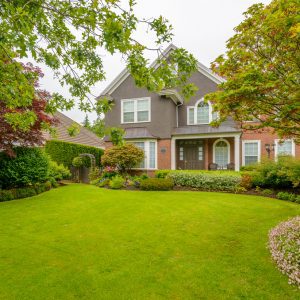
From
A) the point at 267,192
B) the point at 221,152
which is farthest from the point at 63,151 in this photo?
the point at 267,192

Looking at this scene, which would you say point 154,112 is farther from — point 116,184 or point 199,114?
point 116,184

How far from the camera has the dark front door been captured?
18859 millimetres

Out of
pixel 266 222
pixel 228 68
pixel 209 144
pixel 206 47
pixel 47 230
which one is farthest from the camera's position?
pixel 209 144

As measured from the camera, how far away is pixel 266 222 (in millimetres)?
7062

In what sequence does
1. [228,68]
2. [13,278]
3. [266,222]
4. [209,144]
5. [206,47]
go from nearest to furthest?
[13,278], [228,68], [266,222], [206,47], [209,144]

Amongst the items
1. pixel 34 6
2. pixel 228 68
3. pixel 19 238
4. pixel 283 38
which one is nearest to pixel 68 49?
pixel 34 6

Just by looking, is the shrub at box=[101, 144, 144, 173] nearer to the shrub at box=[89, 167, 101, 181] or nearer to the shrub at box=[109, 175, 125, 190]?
the shrub at box=[89, 167, 101, 181]

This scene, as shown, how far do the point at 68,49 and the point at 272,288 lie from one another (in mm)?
5254

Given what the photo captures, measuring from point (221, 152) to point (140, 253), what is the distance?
49.0 ft

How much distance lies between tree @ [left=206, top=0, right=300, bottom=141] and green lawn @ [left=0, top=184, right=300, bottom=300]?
9.76 ft

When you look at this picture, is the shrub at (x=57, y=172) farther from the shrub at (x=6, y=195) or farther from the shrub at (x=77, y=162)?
the shrub at (x=6, y=195)

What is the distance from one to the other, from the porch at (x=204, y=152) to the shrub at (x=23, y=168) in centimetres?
951

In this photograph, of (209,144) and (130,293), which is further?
(209,144)

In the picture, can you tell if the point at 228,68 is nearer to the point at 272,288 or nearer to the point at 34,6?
the point at 34,6
